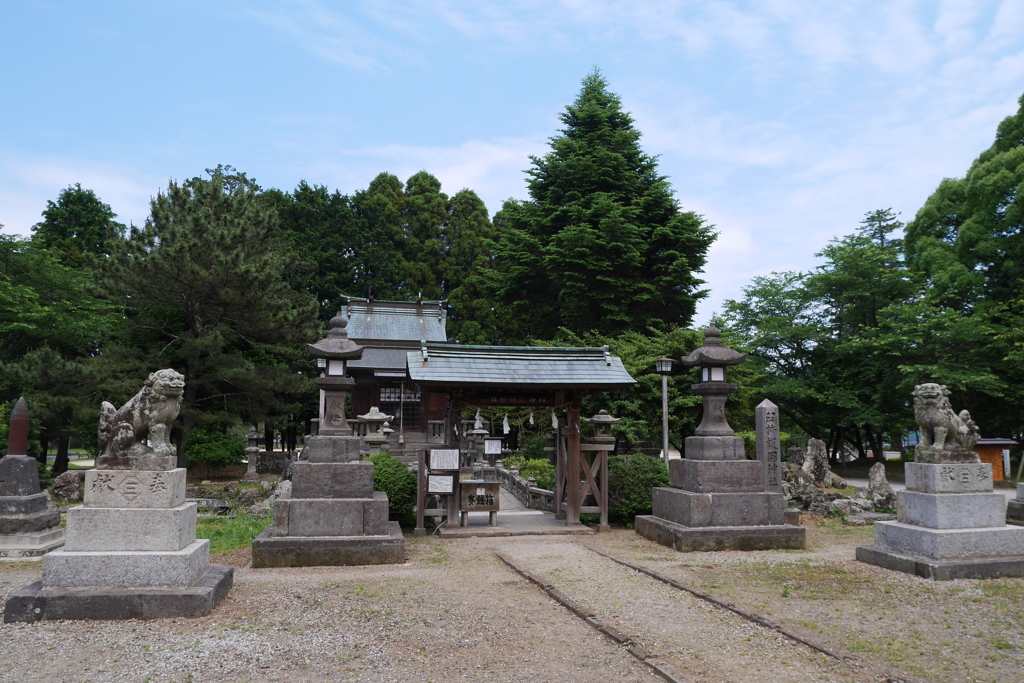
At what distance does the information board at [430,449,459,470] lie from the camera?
11.1 meters

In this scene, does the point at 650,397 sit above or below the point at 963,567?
above

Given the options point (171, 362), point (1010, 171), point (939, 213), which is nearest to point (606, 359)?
point (171, 362)

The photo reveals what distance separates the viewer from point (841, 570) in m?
7.81

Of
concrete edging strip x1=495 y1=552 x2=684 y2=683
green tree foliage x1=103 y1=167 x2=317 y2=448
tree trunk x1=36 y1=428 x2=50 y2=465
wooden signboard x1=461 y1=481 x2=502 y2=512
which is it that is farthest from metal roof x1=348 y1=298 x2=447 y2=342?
concrete edging strip x1=495 y1=552 x2=684 y2=683

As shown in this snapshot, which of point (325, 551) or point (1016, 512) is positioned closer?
point (325, 551)

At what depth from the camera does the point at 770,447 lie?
12.9m

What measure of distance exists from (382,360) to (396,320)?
4.89 m

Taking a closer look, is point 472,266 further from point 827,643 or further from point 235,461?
point 827,643

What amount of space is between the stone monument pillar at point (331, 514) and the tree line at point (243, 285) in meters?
11.7

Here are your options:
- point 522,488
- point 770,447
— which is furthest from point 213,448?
point 770,447

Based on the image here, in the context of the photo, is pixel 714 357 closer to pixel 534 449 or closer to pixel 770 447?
pixel 770 447

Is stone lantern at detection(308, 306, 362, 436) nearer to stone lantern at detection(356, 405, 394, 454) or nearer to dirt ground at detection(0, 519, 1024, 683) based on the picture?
dirt ground at detection(0, 519, 1024, 683)

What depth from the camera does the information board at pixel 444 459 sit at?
1109 centimetres

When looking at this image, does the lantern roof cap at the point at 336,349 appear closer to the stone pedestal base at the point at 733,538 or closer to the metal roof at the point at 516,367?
the metal roof at the point at 516,367
